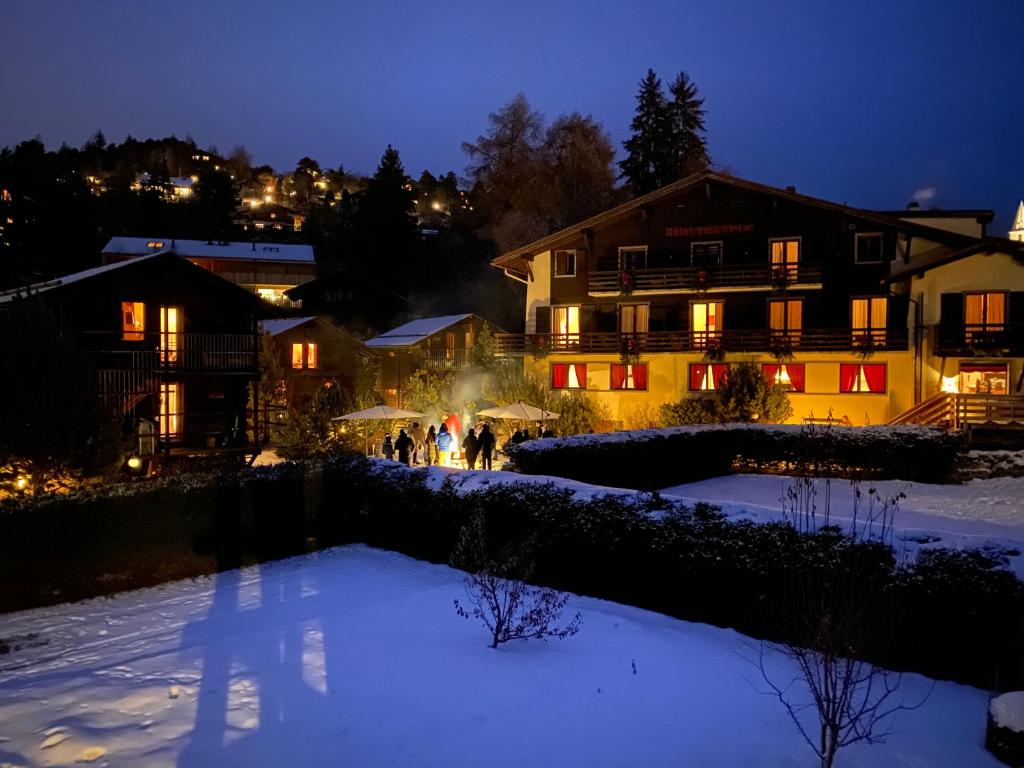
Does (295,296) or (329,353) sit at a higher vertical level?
(295,296)

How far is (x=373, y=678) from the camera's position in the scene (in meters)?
7.80

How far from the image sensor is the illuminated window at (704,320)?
34.4m

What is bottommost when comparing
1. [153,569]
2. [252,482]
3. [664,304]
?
[153,569]

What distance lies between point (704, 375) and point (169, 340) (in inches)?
912

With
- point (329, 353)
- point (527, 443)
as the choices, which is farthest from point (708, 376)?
point (329, 353)

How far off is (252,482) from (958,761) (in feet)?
39.9

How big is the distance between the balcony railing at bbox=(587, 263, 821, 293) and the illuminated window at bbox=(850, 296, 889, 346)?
2273 mm

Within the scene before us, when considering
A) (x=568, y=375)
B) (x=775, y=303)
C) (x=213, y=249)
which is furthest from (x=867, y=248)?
(x=213, y=249)

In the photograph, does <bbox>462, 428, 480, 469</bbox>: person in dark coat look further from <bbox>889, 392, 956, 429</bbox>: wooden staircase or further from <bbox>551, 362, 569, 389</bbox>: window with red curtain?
<bbox>551, 362, 569, 389</bbox>: window with red curtain

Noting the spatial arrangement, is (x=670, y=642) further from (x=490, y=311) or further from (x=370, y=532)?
(x=490, y=311)

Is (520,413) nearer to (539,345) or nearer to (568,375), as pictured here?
(539,345)

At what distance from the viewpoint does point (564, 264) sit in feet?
127

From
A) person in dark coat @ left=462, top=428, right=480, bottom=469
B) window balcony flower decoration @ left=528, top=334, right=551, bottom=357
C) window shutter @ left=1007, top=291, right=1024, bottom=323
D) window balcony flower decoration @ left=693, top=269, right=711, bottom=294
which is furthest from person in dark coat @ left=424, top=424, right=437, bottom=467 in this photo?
window shutter @ left=1007, top=291, right=1024, bottom=323

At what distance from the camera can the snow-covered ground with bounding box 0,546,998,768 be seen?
247 inches
